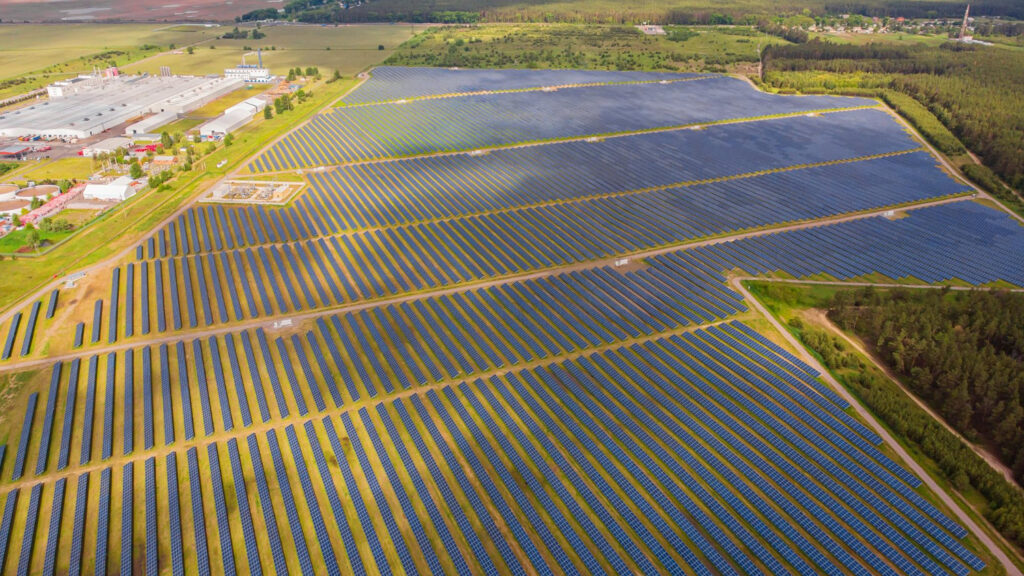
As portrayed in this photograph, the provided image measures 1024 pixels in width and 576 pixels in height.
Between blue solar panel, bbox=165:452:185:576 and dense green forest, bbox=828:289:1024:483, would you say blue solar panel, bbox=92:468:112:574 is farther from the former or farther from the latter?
dense green forest, bbox=828:289:1024:483

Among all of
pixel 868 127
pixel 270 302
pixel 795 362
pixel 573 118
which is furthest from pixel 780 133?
pixel 270 302

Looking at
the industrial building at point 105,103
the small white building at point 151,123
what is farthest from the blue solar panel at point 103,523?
the industrial building at point 105,103

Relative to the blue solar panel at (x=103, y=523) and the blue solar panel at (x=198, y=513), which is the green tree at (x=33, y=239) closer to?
the blue solar panel at (x=103, y=523)

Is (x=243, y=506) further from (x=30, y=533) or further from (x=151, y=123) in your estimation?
(x=151, y=123)

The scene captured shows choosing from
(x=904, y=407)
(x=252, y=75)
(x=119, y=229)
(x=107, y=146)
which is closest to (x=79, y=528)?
(x=119, y=229)

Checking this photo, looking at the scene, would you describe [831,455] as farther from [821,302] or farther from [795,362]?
[821,302]

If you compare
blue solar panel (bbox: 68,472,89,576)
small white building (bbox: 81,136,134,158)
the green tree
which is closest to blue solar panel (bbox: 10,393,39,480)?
blue solar panel (bbox: 68,472,89,576)

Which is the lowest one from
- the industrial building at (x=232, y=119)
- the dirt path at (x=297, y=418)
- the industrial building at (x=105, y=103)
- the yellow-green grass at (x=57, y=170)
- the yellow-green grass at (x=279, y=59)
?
the dirt path at (x=297, y=418)
